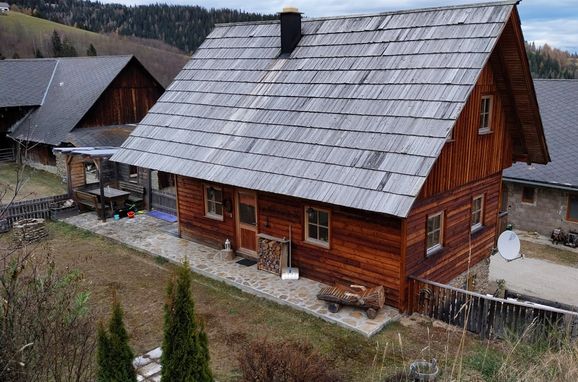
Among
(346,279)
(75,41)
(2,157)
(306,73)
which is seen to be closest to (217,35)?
(306,73)

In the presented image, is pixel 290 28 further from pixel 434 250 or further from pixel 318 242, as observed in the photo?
pixel 434 250

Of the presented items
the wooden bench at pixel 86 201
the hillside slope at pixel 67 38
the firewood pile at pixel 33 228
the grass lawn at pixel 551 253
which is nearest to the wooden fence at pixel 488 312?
the grass lawn at pixel 551 253

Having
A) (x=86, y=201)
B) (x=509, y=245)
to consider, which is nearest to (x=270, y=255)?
(x=509, y=245)

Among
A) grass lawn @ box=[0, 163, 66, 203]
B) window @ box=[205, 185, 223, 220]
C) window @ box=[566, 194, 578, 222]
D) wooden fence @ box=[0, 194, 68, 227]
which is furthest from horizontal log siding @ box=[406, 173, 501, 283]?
grass lawn @ box=[0, 163, 66, 203]

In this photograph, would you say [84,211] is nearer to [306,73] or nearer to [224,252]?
[224,252]

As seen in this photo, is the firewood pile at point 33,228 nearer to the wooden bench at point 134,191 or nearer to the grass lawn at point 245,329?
the grass lawn at point 245,329

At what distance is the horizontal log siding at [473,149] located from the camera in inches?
406

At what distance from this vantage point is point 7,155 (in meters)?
29.6

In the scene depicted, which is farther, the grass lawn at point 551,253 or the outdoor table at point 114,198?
the outdoor table at point 114,198

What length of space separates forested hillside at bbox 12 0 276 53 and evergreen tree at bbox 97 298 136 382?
279 feet

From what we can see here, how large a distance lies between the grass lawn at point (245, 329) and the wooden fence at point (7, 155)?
66.2 ft

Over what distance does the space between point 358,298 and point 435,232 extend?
254 cm

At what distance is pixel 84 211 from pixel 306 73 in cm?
1033

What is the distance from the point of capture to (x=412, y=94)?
33.9ft
